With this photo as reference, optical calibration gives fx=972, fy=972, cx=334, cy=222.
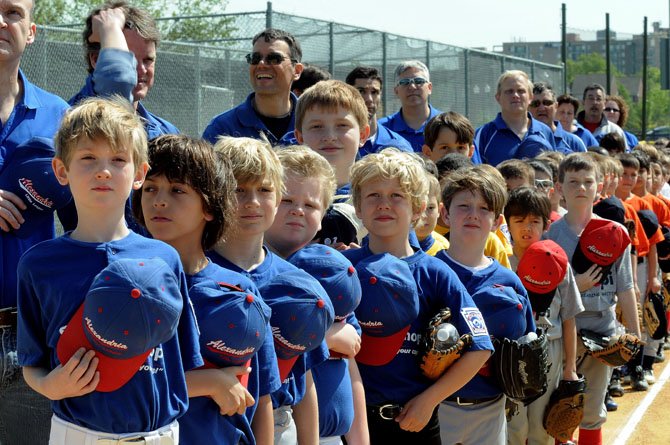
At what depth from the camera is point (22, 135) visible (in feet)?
12.1

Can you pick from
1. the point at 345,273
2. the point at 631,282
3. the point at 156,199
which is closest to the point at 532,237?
the point at 631,282

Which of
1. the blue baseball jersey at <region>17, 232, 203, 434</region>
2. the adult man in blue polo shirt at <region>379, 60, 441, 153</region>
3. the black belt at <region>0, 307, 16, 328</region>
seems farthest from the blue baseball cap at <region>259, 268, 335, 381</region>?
the adult man in blue polo shirt at <region>379, 60, 441, 153</region>

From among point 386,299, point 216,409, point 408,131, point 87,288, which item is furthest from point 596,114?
→ point 87,288

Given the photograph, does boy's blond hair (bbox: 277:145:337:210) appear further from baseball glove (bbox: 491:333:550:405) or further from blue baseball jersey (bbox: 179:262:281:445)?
baseball glove (bbox: 491:333:550:405)

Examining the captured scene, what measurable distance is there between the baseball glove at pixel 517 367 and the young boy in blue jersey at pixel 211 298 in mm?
1695

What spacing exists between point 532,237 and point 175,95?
6.12 meters

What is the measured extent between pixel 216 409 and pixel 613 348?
4.13 m

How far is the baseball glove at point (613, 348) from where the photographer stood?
21.3 ft

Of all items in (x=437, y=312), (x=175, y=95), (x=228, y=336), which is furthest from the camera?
(x=175, y=95)

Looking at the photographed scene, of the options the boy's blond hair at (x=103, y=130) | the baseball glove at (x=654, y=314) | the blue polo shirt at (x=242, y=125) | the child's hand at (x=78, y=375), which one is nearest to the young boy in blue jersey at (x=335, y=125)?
the blue polo shirt at (x=242, y=125)

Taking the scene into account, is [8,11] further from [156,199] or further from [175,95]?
[175,95]

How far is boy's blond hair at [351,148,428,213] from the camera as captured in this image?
4.08 meters

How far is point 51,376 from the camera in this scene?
2.67 meters

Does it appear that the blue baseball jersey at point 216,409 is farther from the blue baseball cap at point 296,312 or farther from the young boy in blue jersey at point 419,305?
the young boy in blue jersey at point 419,305
